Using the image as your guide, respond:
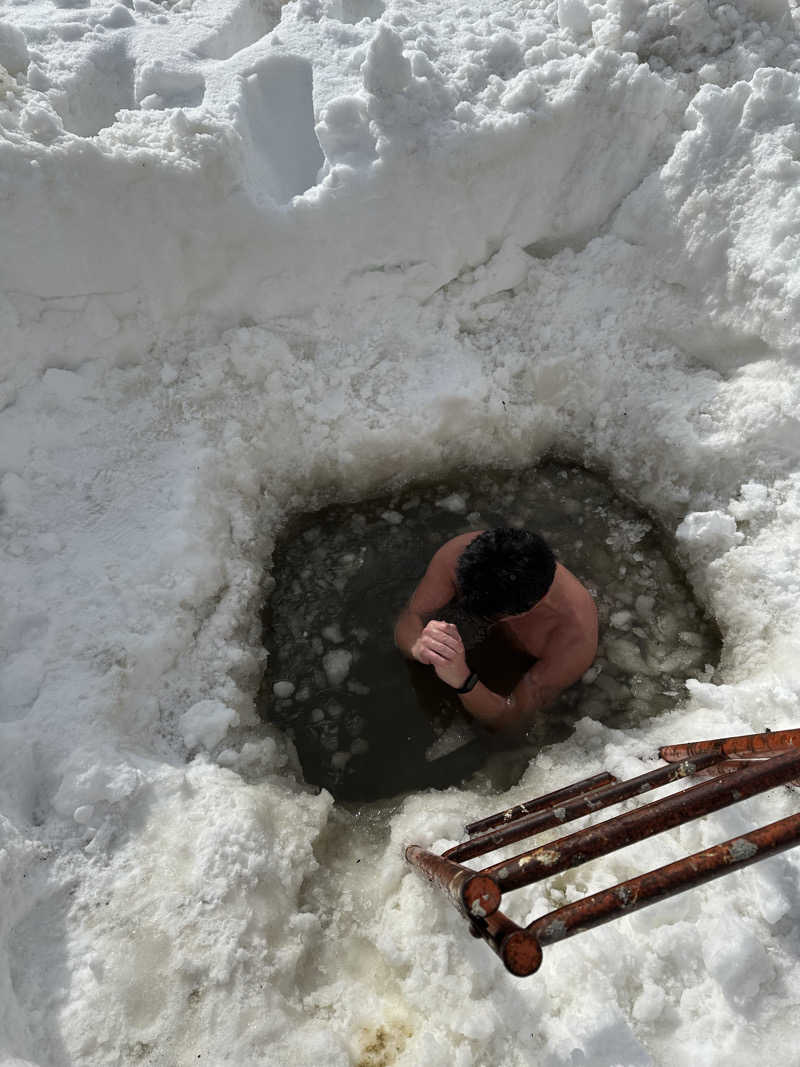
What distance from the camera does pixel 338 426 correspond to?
337 centimetres

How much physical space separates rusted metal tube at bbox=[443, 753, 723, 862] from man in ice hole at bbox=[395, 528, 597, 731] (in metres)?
0.72

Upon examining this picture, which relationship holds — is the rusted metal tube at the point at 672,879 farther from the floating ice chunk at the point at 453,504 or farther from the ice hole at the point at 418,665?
the floating ice chunk at the point at 453,504

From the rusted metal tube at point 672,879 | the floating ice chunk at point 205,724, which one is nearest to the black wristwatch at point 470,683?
the floating ice chunk at point 205,724

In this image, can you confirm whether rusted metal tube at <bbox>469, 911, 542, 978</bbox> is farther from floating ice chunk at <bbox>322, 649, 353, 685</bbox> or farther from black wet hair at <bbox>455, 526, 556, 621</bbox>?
floating ice chunk at <bbox>322, 649, 353, 685</bbox>

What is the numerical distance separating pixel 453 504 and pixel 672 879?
94.9 inches

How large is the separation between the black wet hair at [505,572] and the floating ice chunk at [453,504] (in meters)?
1.04

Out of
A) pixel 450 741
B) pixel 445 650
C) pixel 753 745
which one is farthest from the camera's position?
pixel 450 741

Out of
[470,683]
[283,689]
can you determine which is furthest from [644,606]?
[283,689]

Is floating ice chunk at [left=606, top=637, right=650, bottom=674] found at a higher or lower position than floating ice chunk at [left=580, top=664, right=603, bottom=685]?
higher

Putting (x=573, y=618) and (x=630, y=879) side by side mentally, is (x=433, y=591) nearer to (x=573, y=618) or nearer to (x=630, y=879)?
(x=573, y=618)

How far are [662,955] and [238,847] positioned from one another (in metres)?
1.36

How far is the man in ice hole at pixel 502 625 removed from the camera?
2449 mm

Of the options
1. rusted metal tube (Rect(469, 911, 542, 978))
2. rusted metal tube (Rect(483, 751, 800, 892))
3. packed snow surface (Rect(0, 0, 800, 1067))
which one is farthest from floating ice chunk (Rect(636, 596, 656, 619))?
rusted metal tube (Rect(469, 911, 542, 978))

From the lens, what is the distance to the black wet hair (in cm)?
243
